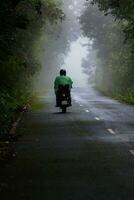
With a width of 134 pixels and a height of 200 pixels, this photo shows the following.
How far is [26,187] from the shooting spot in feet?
36.6

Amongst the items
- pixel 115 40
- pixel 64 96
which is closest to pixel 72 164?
pixel 64 96

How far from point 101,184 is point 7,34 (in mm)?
13478

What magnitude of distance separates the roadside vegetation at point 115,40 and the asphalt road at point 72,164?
1961 centimetres

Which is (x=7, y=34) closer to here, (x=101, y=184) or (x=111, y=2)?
(x=101, y=184)

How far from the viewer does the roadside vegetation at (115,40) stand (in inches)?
1693

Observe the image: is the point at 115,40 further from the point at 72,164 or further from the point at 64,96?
the point at 72,164

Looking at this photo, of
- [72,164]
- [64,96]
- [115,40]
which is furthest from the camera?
[115,40]

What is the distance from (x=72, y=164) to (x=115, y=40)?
184 feet

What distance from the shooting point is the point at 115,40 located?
6906 cm

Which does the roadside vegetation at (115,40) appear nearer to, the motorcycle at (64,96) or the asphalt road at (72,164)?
the motorcycle at (64,96)

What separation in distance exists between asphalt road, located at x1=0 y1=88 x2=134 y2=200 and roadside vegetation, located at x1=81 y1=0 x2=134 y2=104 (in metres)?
19.6

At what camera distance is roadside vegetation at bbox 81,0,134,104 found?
1693 inches

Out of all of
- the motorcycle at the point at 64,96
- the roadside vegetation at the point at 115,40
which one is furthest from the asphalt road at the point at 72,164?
the roadside vegetation at the point at 115,40

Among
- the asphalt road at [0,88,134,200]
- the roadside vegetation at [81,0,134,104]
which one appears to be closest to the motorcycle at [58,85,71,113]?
the asphalt road at [0,88,134,200]
